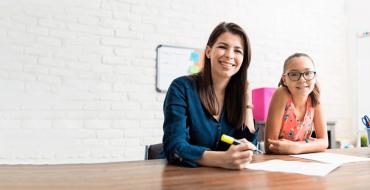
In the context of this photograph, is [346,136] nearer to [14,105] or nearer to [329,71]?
[329,71]

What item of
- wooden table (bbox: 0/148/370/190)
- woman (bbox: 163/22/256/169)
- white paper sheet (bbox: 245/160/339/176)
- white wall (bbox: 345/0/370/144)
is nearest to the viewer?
wooden table (bbox: 0/148/370/190)

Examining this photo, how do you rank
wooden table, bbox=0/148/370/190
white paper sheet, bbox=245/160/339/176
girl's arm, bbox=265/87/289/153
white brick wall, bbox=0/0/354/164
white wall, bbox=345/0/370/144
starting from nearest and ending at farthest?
1. wooden table, bbox=0/148/370/190
2. white paper sheet, bbox=245/160/339/176
3. girl's arm, bbox=265/87/289/153
4. white brick wall, bbox=0/0/354/164
5. white wall, bbox=345/0/370/144

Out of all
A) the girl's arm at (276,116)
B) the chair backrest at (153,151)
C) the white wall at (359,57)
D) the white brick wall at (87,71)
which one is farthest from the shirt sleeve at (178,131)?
the white wall at (359,57)

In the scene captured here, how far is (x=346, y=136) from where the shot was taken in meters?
3.35

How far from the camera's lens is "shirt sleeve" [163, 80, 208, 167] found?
90cm

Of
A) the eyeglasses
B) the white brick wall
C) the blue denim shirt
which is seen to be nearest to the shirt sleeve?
the blue denim shirt

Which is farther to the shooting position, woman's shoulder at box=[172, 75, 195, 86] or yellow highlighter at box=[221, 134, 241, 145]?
woman's shoulder at box=[172, 75, 195, 86]

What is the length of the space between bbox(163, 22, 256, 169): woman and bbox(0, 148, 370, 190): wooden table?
0.85ft

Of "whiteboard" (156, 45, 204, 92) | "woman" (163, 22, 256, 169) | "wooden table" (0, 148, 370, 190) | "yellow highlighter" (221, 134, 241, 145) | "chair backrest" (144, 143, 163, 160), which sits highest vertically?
"whiteboard" (156, 45, 204, 92)

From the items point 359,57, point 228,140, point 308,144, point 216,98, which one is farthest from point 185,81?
point 359,57

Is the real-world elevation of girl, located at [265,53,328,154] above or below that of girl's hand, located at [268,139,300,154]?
above

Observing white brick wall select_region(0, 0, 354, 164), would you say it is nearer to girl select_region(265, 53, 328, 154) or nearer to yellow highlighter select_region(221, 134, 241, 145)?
girl select_region(265, 53, 328, 154)

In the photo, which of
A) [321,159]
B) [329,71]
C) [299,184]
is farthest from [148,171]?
[329,71]

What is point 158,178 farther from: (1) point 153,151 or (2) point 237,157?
(1) point 153,151
